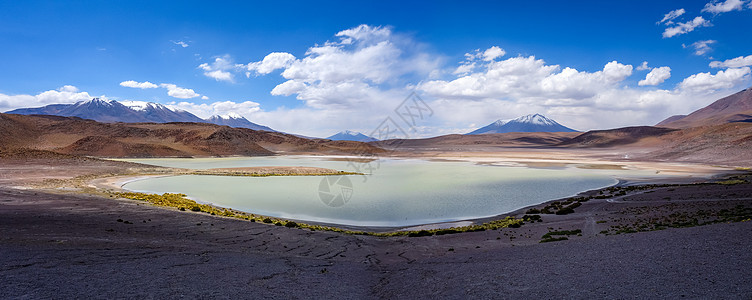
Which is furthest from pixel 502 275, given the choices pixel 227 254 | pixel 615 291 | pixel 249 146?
pixel 249 146

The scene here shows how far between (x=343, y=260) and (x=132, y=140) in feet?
413

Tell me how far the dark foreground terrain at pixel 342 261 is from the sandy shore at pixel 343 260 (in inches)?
1.4

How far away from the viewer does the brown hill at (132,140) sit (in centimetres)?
8800

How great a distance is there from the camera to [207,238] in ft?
43.0

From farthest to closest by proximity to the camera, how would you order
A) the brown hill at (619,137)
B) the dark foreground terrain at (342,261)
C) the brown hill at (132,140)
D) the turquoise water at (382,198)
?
1. the brown hill at (619,137)
2. the brown hill at (132,140)
3. the turquoise water at (382,198)
4. the dark foreground terrain at (342,261)

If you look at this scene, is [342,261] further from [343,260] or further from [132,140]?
[132,140]

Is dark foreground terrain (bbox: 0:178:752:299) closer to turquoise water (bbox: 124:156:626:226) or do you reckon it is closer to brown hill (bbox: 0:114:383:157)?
turquoise water (bbox: 124:156:626:226)

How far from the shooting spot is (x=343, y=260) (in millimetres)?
11508

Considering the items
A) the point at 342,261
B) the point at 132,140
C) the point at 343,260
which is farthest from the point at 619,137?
the point at 132,140

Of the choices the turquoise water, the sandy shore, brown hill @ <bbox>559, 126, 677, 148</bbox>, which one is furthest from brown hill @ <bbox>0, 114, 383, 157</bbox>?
brown hill @ <bbox>559, 126, 677, 148</bbox>

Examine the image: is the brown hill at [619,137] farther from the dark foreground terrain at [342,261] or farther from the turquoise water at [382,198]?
the dark foreground terrain at [342,261]

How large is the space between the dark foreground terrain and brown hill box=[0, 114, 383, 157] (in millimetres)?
85536

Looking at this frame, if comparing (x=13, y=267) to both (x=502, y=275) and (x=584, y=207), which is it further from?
(x=584, y=207)

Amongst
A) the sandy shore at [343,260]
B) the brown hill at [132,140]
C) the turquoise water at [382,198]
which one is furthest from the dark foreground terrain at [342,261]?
the brown hill at [132,140]
